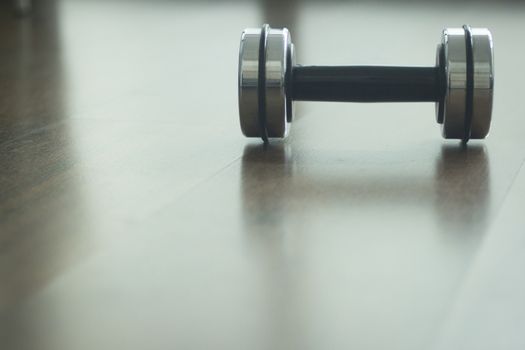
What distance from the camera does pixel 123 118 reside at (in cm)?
173

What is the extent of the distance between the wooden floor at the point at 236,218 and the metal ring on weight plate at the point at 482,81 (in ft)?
0.17

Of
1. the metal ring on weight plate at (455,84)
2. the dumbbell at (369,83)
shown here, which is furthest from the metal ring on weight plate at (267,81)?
the metal ring on weight plate at (455,84)

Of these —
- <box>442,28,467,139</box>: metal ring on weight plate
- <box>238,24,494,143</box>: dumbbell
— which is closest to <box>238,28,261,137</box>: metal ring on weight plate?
<box>238,24,494,143</box>: dumbbell

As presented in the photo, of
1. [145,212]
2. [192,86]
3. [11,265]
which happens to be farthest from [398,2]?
[11,265]

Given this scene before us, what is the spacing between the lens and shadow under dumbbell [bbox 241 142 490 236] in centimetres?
125

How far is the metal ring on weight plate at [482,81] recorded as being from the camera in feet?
4.86

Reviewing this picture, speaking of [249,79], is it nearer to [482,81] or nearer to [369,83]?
[369,83]

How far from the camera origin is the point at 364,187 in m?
1.36

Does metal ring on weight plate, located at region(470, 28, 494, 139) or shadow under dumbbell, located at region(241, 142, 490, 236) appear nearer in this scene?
shadow under dumbbell, located at region(241, 142, 490, 236)

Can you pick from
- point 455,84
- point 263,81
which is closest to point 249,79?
point 263,81

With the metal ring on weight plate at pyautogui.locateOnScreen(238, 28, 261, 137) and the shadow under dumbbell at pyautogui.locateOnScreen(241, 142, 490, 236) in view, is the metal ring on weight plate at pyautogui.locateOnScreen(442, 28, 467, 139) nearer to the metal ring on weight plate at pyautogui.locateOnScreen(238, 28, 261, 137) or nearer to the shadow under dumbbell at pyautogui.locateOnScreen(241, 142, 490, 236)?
the shadow under dumbbell at pyautogui.locateOnScreen(241, 142, 490, 236)

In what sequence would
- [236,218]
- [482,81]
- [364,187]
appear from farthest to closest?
[482,81]
[364,187]
[236,218]

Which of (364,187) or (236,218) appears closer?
(236,218)

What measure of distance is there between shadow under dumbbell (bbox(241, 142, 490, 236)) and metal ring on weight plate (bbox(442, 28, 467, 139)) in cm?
4
